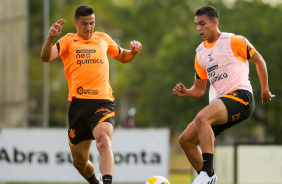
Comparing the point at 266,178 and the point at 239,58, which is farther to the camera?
the point at 266,178

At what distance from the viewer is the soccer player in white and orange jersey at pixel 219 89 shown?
30.2ft

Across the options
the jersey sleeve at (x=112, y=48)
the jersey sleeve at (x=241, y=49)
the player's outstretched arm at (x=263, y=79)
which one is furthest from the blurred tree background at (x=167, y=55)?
the player's outstretched arm at (x=263, y=79)

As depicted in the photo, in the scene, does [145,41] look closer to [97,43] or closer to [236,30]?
[236,30]

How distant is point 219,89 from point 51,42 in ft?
8.01

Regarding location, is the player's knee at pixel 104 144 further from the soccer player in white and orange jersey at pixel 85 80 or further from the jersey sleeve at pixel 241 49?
the jersey sleeve at pixel 241 49

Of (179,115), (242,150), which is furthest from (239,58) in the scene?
(179,115)

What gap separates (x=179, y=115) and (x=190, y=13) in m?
14.1

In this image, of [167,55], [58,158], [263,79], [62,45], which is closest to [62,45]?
[62,45]

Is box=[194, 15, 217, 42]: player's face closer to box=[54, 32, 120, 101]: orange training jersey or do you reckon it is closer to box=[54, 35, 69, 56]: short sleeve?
box=[54, 32, 120, 101]: orange training jersey

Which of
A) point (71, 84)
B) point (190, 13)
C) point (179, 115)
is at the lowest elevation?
point (179, 115)

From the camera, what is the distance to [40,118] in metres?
33.8

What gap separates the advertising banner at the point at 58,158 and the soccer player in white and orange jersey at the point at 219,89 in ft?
27.4

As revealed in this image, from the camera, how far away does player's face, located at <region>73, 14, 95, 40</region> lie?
9836mm

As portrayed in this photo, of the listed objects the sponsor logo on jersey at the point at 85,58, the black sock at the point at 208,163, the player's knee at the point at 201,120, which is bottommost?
the black sock at the point at 208,163
